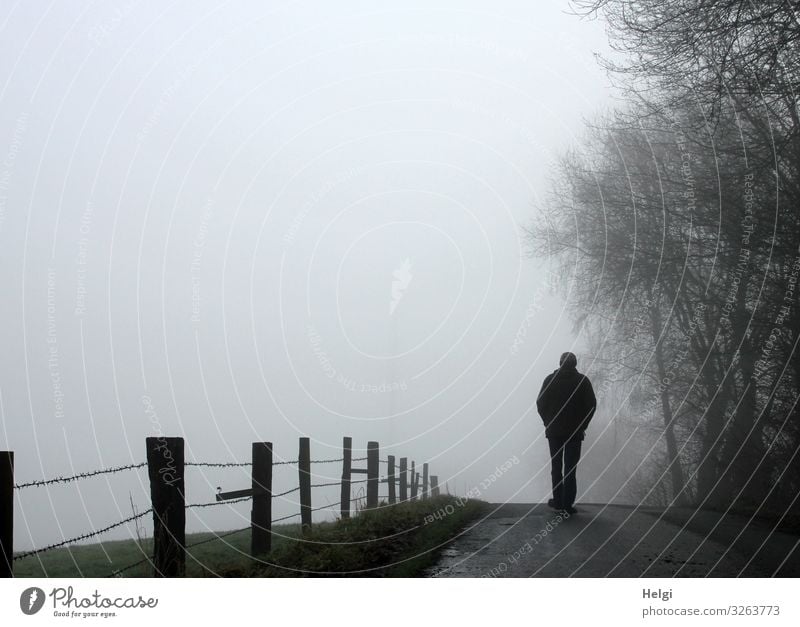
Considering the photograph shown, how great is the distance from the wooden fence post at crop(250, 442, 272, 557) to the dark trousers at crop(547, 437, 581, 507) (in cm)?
399

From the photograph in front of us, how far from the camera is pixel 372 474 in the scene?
47.6ft

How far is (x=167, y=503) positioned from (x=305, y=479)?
402cm

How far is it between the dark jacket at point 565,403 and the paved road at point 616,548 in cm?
116

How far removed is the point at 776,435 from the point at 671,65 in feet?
23.8
